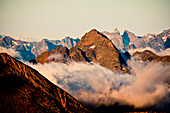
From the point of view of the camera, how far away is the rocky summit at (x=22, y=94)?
5984 inches

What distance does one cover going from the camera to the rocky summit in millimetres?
152000

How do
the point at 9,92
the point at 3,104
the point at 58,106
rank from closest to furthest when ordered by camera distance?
the point at 3,104
the point at 9,92
the point at 58,106

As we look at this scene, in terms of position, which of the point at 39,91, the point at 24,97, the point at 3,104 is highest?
the point at 39,91

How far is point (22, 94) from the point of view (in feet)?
555

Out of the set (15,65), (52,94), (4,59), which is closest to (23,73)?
(15,65)

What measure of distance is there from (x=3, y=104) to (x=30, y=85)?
148 ft

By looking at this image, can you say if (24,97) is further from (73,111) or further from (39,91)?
(73,111)

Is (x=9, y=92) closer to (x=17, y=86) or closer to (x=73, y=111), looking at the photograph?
(x=17, y=86)

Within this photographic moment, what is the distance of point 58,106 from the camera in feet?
614

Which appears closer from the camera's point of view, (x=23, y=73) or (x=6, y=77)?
(x=6, y=77)

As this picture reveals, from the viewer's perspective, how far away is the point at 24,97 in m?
167

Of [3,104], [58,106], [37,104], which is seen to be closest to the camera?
[3,104]

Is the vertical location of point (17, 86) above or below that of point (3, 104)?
above

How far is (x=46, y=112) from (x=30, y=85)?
34680 mm
